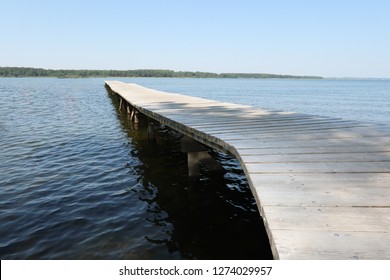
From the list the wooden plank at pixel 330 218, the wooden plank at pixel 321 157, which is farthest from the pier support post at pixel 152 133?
the wooden plank at pixel 330 218

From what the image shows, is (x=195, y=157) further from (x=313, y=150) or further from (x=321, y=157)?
(x=321, y=157)

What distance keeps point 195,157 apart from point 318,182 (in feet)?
15.0

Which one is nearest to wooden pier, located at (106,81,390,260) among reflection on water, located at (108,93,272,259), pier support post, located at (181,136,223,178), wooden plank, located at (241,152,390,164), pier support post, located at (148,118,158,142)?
wooden plank, located at (241,152,390,164)

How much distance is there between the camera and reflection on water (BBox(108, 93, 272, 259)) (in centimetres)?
475

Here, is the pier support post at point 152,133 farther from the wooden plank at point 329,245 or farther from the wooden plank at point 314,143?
the wooden plank at point 329,245

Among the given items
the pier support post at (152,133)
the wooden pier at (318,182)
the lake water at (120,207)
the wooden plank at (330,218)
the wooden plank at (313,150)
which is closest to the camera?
the wooden pier at (318,182)

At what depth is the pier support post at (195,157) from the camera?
7.29m

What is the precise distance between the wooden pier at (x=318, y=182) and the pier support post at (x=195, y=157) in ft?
2.83

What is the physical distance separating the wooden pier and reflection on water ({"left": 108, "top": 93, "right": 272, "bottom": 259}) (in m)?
1.49

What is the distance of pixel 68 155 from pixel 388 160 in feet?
30.6

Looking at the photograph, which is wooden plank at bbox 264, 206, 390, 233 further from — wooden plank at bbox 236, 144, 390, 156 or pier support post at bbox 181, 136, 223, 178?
pier support post at bbox 181, 136, 223, 178

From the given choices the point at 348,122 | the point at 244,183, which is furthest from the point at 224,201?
the point at 348,122

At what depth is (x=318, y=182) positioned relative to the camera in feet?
10.6
